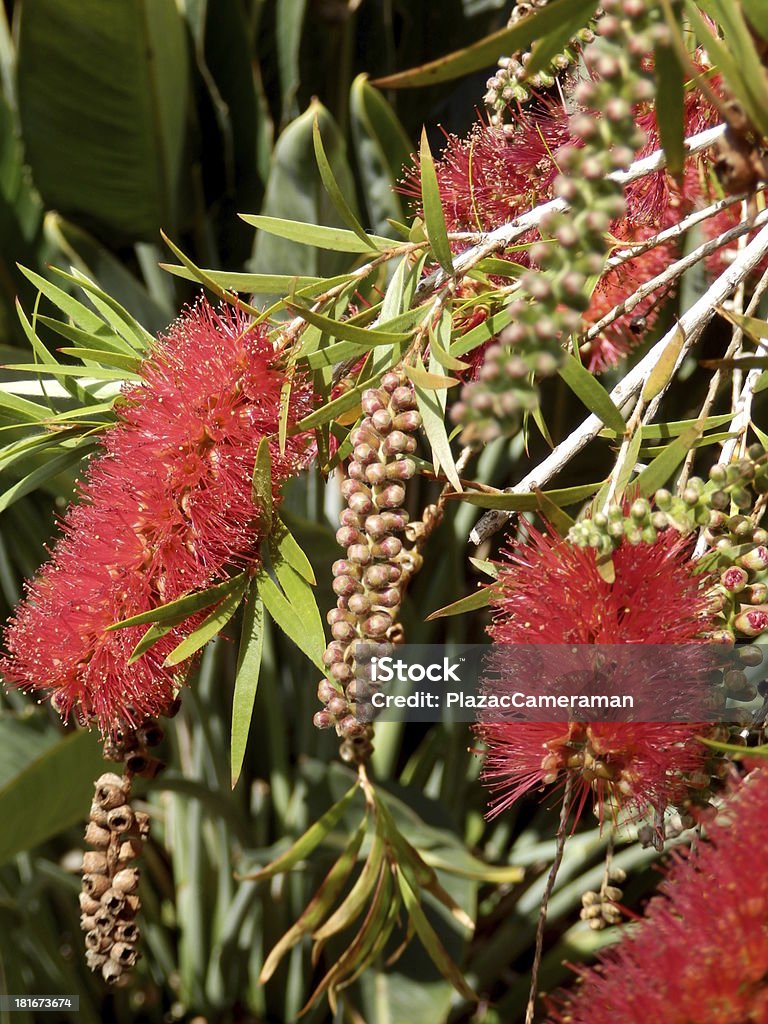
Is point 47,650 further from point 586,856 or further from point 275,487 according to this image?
point 586,856

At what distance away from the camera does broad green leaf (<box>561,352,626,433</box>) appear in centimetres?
40

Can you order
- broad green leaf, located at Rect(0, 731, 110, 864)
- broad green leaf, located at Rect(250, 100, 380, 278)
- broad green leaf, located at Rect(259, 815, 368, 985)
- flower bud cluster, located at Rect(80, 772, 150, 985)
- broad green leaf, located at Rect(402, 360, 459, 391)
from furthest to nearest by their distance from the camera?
broad green leaf, located at Rect(250, 100, 380, 278), broad green leaf, located at Rect(0, 731, 110, 864), broad green leaf, located at Rect(259, 815, 368, 985), flower bud cluster, located at Rect(80, 772, 150, 985), broad green leaf, located at Rect(402, 360, 459, 391)

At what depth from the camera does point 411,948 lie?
1.08 meters

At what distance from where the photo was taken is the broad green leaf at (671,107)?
301mm

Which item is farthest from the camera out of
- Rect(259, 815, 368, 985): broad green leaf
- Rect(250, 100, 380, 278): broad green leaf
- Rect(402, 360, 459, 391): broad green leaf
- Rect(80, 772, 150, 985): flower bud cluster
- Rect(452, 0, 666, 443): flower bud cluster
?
Rect(250, 100, 380, 278): broad green leaf

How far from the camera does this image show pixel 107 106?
110cm

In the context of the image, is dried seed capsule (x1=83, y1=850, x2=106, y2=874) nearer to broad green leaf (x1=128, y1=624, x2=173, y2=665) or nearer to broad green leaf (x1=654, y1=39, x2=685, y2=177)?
broad green leaf (x1=128, y1=624, x2=173, y2=665)

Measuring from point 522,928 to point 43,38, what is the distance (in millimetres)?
1160

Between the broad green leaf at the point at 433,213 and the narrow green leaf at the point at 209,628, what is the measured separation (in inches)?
6.8

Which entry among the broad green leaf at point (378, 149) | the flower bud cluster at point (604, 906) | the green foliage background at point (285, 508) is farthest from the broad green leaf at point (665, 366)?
the broad green leaf at point (378, 149)

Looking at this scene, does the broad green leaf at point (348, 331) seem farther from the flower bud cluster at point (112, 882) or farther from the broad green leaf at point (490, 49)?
the flower bud cluster at point (112, 882)

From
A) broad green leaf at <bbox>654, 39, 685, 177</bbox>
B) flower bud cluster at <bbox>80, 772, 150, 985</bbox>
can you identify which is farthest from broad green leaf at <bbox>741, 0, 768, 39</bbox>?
flower bud cluster at <bbox>80, 772, 150, 985</bbox>

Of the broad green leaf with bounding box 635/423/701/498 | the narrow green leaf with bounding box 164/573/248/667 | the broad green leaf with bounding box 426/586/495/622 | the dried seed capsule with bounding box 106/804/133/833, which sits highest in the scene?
the broad green leaf with bounding box 635/423/701/498

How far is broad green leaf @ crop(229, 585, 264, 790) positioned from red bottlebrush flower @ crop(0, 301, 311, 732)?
25 mm
